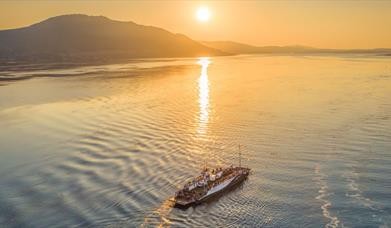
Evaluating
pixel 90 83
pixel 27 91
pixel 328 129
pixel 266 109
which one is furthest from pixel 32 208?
pixel 90 83

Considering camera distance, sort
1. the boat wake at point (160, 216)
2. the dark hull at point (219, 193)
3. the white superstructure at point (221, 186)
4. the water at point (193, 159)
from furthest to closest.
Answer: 1. the white superstructure at point (221, 186)
2. the dark hull at point (219, 193)
3. the water at point (193, 159)
4. the boat wake at point (160, 216)

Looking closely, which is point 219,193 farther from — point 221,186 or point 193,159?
point 193,159

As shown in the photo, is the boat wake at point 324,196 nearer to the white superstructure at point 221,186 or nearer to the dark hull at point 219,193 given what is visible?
the dark hull at point 219,193

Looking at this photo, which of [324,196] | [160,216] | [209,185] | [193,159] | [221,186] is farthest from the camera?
[193,159]

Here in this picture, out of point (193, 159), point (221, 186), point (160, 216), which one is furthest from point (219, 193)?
point (193, 159)

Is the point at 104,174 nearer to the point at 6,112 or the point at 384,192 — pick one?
the point at 384,192

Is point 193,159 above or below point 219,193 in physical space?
above

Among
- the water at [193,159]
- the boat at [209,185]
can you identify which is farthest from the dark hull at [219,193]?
the water at [193,159]

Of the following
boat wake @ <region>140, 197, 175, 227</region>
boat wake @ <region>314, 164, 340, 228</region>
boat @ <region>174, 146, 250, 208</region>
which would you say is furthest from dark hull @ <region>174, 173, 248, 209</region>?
boat wake @ <region>314, 164, 340, 228</region>
